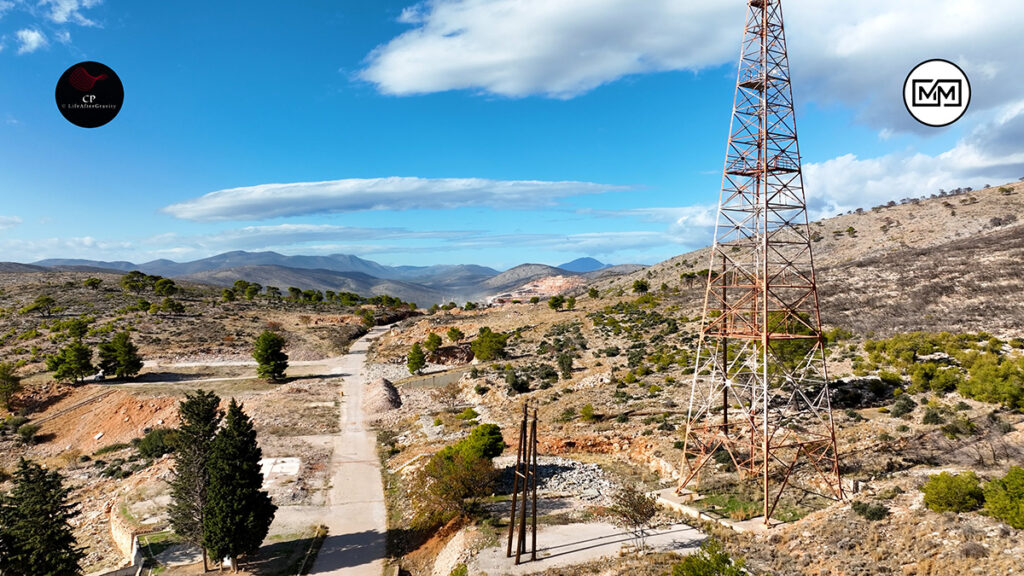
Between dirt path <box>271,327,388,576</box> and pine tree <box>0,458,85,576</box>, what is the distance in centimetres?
856

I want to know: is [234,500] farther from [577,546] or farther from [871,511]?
[871,511]

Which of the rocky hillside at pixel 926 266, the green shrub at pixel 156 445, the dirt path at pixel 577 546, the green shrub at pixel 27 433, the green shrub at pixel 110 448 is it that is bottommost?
the green shrub at pixel 110 448

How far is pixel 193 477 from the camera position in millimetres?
21250

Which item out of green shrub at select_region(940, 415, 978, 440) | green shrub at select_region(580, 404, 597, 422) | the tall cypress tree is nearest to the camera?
the tall cypress tree

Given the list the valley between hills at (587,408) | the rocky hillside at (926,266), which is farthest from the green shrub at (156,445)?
the rocky hillside at (926,266)

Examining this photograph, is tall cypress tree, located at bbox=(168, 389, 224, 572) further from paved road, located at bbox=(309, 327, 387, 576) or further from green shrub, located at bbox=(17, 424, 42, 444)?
green shrub, located at bbox=(17, 424, 42, 444)

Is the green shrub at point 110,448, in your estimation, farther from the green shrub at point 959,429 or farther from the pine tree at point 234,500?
the green shrub at point 959,429

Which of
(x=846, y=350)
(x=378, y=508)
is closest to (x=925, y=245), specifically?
(x=846, y=350)

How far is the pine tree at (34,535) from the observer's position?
18.0 meters

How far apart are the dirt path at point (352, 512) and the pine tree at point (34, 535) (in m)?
8.56

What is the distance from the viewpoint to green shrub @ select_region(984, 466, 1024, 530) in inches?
626

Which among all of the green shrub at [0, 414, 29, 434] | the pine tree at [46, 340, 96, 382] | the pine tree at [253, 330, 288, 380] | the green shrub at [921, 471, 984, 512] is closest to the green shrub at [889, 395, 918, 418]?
the green shrub at [921, 471, 984, 512]

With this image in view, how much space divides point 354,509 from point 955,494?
83.4 ft

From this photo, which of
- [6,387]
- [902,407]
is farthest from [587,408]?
[6,387]
